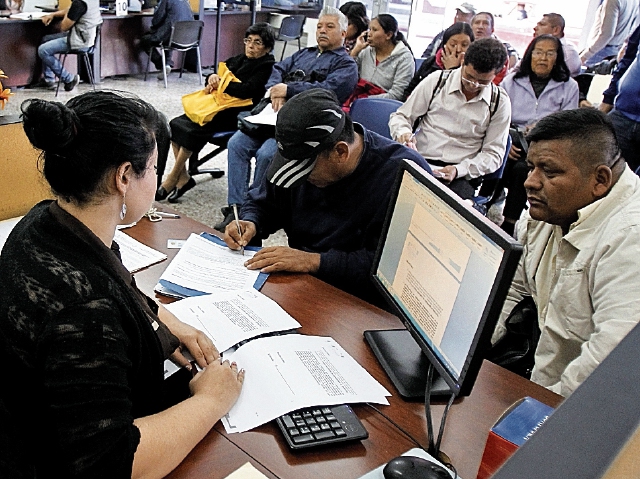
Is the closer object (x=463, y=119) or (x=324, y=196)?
(x=324, y=196)

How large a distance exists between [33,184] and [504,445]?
1.57m

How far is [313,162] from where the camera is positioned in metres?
1.69

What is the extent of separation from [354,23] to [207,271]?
3.85 metres

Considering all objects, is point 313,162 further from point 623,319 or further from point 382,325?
point 623,319

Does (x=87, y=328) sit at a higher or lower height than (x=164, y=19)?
higher

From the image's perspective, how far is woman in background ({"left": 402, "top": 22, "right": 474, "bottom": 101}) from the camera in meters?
3.93

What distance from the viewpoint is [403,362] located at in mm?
1286

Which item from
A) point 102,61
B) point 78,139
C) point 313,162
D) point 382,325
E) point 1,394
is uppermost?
point 78,139

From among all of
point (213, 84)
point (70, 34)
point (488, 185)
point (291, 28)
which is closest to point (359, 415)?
point (488, 185)

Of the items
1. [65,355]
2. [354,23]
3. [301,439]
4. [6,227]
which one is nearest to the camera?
[65,355]

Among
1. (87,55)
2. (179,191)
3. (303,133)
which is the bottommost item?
(179,191)

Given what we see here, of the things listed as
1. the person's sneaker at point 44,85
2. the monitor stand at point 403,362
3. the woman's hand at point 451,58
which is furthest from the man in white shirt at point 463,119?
the person's sneaker at point 44,85

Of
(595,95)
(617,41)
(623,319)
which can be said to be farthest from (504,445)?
(617,41)

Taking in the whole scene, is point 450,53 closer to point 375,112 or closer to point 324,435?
point 375,112
